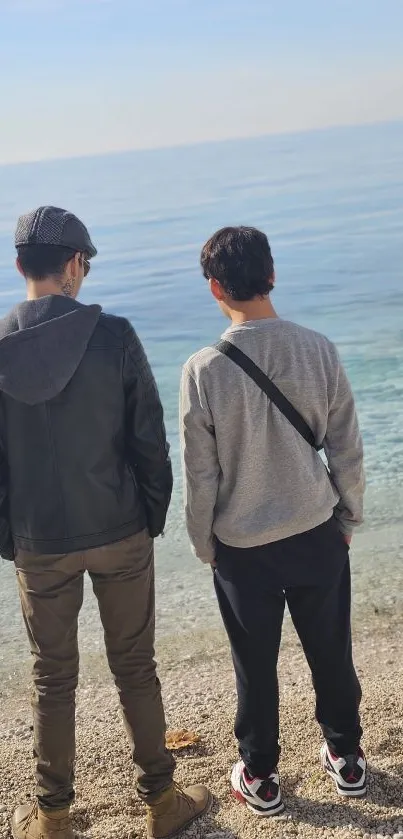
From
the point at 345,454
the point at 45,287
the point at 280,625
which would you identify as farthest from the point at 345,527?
the point at 45,287

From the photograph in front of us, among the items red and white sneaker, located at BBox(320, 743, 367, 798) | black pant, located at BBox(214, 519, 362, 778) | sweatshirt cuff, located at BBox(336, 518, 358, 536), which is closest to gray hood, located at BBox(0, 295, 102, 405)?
black pant, located at BBox(214, 519, 362, 778)

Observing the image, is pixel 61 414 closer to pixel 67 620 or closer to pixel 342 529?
pixel 67 620

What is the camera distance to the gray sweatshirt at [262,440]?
2658 millimetres

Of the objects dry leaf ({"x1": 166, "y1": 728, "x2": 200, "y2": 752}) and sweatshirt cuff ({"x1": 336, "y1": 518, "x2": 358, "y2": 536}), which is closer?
sweatshirt cuff ({"x1": 336, "y1": 518, "x2": 358, "y2": 536})

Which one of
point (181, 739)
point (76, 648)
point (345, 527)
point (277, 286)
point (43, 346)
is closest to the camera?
point (43, 346)

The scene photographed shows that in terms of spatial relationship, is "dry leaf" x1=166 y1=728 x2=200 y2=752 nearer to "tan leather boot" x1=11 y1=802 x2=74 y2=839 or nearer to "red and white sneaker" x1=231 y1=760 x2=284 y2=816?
"red and white sneaker" x1=231 y1=760 x2=284 y2=816

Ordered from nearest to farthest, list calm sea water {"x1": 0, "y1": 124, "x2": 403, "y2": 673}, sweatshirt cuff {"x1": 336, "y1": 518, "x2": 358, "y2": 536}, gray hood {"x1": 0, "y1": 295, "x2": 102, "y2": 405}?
1. gray hood {"x1": 0, "y1": 295, "x2": 102, "y2": 405}
2. sweatshirt cuff {"x1": 336, "y1": 518, "x2": 358, "y2": 536}
3. calm sea water {"x1": 0, "y1": 124, "x2": 403, "y2": 673}

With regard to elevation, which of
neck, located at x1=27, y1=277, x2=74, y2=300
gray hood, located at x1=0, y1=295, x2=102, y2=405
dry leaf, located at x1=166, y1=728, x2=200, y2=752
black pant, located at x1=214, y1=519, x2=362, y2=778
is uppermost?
neck, located at x1=27, y1=277, x2=74, y2=300

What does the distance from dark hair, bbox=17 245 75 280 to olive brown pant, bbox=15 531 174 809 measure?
0.84 meters

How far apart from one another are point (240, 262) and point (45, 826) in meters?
1.88

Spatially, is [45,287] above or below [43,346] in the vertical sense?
above

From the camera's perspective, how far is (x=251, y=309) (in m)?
2.69

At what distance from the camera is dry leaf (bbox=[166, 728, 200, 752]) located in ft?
11.6

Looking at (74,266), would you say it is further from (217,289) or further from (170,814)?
(170,814)
